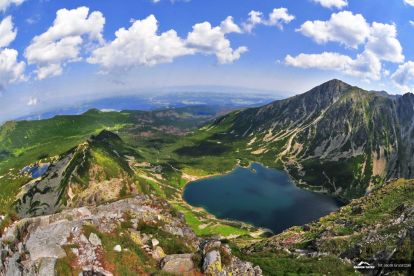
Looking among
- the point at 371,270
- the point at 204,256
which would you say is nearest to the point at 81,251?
the point at 204,256

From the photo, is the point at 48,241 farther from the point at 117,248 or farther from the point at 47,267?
the point at 117,248

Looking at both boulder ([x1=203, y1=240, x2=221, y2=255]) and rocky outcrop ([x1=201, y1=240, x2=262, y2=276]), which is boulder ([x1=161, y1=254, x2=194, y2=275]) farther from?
boulder ([x1=203, y1=240, x2=221, y2=255])

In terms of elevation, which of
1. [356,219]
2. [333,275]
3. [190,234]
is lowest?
[356,219]

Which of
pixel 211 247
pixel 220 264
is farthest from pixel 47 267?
pixel 220 264

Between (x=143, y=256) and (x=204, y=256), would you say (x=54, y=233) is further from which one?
(x=204, y=256)

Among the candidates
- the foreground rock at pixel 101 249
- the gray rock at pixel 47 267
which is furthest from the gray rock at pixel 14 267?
the gray rock at pixel 47 267
